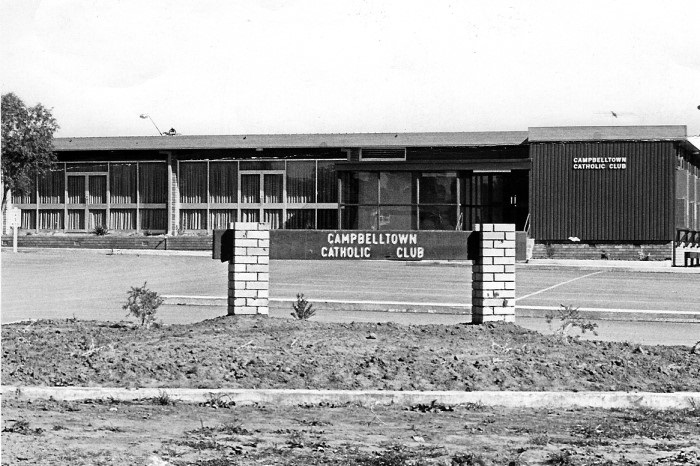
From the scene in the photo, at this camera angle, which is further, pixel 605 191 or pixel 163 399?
pixel 605 191

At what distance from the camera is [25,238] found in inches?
2103

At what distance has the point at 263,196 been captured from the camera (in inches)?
2088

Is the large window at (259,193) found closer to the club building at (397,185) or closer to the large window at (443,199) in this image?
the club building at (397,185)

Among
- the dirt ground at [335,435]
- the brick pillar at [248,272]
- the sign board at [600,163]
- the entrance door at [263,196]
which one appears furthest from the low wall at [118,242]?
the dirt ground at [335,435]

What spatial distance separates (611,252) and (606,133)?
521cm

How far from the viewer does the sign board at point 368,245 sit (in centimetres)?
1354

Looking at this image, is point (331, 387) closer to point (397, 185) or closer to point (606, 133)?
point (606, 133)

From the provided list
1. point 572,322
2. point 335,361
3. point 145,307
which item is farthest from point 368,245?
point 335,361

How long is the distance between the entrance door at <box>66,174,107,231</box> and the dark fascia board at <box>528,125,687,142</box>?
23.0 meters

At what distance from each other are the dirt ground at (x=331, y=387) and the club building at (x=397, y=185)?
113 feet

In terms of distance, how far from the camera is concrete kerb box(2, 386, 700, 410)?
912cm

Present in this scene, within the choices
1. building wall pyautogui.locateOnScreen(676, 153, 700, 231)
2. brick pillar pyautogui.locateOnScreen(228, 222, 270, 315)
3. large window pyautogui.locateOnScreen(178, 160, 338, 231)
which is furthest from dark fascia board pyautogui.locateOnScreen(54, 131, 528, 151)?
brick pillar pyautogui.locateOnScreen(228, 222, 270, 315)

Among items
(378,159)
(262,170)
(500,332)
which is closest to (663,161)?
(378,159)

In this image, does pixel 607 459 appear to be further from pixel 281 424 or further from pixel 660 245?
pixel 660 245
